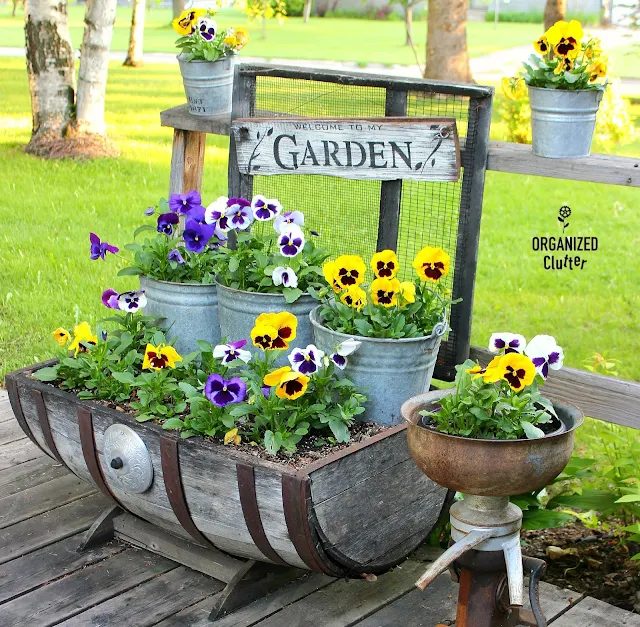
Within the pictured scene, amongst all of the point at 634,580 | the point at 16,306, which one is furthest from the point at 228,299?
the point at 16,306

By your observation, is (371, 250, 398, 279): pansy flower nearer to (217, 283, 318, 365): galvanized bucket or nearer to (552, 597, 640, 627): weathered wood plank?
(217, 283, 318, 365): galvanized bucket

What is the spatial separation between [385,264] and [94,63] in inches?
262

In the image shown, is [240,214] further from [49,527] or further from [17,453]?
[17,453]

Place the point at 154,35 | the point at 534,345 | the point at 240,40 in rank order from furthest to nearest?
the point at 154,35 < the point at 240,40 < the point at 534,345

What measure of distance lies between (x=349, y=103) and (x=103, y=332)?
109 centimetres

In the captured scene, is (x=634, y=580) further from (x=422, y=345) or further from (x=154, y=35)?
(x=154, y=35)

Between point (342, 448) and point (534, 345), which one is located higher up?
point (534, 345)

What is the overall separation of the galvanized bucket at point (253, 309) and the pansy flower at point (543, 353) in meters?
0.82

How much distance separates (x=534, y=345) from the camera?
2221mm

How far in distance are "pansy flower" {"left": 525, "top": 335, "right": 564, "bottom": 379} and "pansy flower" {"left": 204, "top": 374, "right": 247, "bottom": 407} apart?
0.75 m

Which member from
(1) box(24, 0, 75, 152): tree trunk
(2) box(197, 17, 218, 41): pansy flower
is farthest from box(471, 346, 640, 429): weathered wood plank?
(1) box(24, 0, 75, 152): tree trunk

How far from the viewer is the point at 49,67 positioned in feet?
27.9

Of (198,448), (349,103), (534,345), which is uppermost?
(349,103)

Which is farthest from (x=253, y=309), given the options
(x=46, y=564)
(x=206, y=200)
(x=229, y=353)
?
(x=206, y=200)
